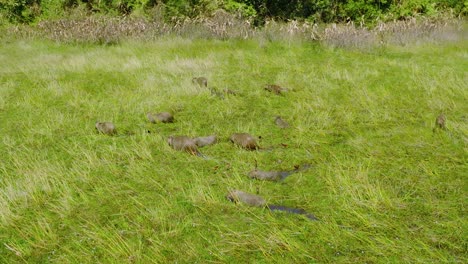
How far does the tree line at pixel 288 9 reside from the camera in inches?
658

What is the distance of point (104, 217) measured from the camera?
14.2ft

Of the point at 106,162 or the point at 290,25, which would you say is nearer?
the point at 106,162

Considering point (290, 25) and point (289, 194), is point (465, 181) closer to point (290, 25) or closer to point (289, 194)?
point (289, 194)

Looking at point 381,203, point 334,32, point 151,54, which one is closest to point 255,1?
point 334,32

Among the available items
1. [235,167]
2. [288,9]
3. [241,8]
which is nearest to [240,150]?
→ [235,167]

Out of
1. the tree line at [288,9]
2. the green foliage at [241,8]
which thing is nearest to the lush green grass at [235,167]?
the tree line at [288,9]

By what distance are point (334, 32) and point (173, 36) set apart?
5507 mm

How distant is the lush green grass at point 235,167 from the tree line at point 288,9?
20.7ft

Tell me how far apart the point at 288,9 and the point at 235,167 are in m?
13.8

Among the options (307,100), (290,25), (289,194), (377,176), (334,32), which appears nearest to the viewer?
(289,194)

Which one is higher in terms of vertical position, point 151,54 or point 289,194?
point 289,194

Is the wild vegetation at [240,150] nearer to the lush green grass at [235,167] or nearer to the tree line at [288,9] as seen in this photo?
the lush green grass at [235,167]

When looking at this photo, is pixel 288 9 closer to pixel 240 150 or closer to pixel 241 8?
pixel 241 8

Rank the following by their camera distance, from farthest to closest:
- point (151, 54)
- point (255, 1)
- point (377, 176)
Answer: point (255, 1) < point (151, 54) < point (377, 176)
